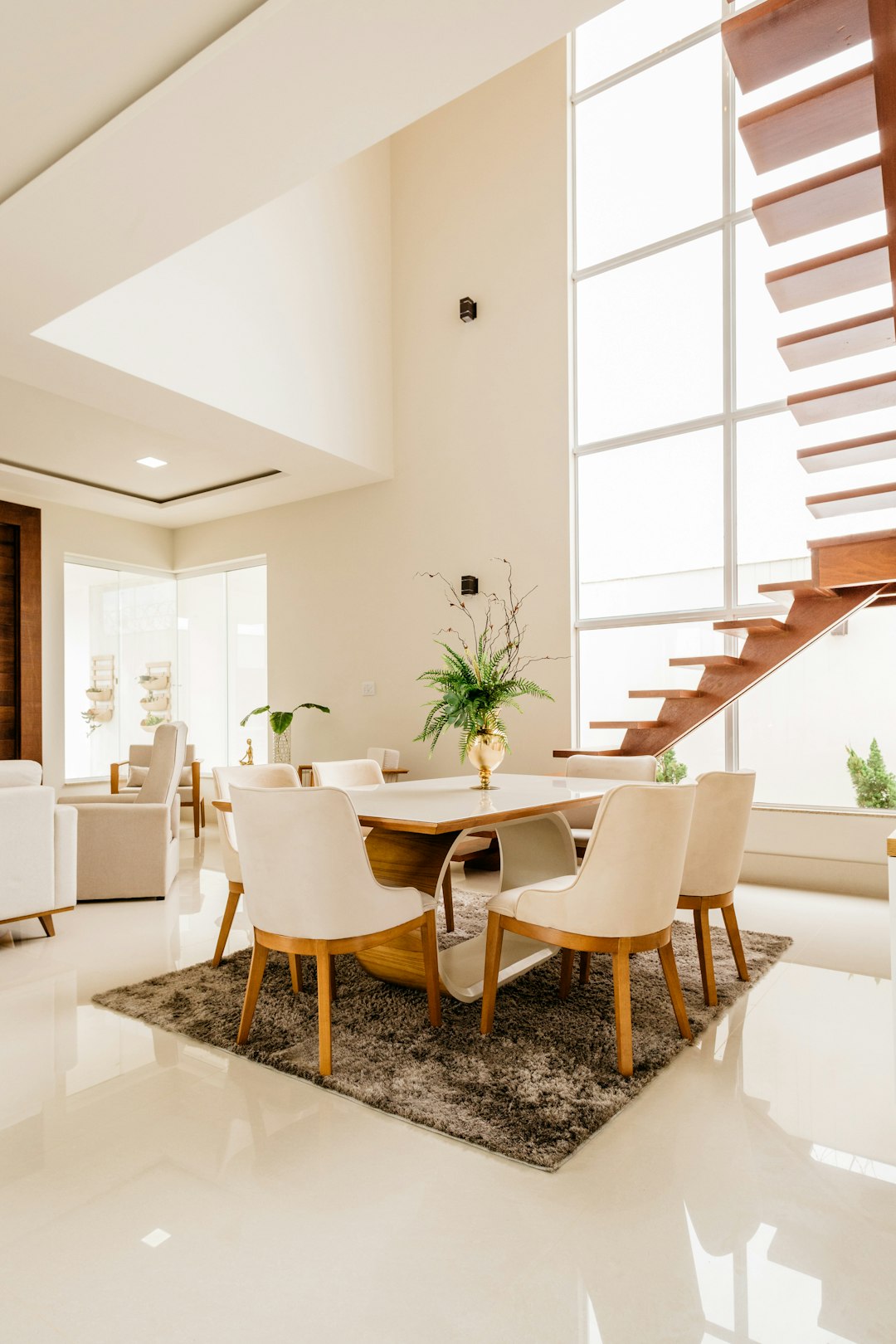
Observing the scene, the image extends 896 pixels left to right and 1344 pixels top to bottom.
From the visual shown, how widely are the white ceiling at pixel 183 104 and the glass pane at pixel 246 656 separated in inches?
155

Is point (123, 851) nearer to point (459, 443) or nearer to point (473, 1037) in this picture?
point (473, 1037)

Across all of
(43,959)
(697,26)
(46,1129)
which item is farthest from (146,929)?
(697,26)

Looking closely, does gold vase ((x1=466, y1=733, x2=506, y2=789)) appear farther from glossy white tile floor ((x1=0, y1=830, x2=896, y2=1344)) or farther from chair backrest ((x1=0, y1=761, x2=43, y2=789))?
chair backrest ((x1=0, y1=761, x2=43, y2=789))

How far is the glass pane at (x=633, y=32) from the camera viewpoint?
536 centimetres

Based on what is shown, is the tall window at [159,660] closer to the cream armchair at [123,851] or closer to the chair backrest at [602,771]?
the cream armchair at [123,851]

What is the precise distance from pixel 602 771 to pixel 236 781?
1805 millimetres

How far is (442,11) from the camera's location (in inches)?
87.7

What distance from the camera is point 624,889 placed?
7.36ft

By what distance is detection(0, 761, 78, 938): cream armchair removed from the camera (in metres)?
3.55

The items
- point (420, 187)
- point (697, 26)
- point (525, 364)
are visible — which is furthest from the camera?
point (420, 187)

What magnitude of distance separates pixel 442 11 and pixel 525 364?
354 cm

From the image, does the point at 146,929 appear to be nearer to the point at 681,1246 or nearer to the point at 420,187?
the point at 681,1246

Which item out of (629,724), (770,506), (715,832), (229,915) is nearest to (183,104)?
(229,915)

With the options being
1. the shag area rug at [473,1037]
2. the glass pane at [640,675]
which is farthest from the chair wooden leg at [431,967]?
the glass pane at [640,675]
